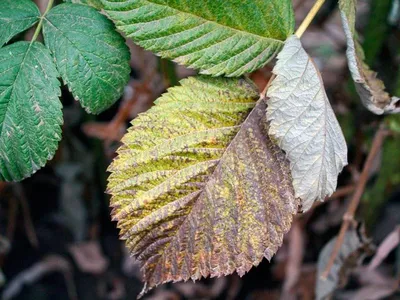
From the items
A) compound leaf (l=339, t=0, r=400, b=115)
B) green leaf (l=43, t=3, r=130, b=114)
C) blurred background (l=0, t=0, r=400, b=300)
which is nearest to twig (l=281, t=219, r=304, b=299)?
blurred background (l=0, t=0, r=400, b=300)

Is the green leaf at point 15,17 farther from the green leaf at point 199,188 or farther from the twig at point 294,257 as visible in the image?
the twig at point 294,257

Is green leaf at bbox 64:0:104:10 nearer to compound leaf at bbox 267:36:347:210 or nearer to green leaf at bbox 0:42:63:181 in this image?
green leaf at bbox 0:42:63:181

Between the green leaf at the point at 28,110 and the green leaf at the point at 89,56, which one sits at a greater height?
the green leaf at the point at 89,56

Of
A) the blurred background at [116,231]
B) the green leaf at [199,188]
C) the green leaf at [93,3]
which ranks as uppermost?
the green leaf at [93,3]

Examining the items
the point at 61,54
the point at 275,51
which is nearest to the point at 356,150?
the point at 275,51

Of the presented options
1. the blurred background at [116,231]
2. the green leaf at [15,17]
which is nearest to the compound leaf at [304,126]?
the green leaf at [15,17]

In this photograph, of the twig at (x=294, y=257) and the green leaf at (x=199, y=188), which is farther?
the twig at (x=294, y=257)
